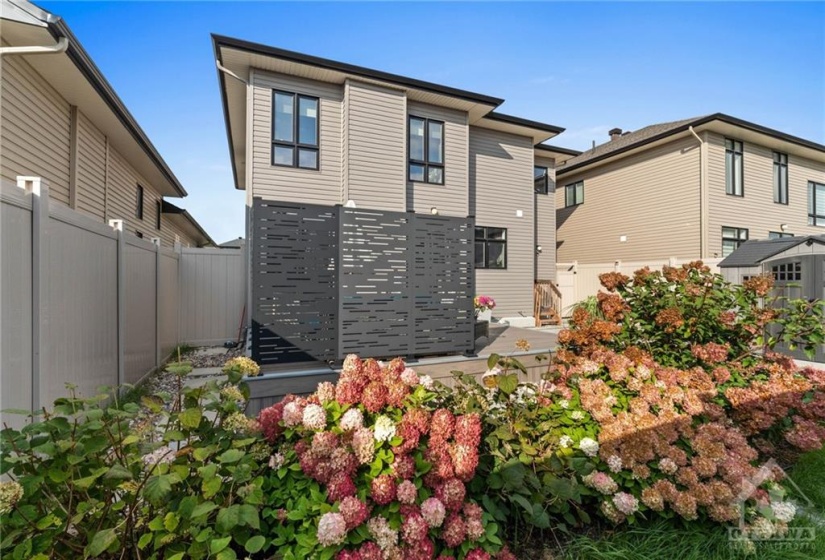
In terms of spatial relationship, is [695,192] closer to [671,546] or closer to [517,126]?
[517,126]

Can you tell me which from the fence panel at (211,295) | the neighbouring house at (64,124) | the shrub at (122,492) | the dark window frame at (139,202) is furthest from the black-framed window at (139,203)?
the shrub at (122,492)

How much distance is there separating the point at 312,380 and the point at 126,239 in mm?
3355

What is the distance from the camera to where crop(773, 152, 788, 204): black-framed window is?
43.8 feet

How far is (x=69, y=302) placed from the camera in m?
3.30

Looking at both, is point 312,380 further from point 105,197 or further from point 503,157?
point 503,157

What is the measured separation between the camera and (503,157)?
10922 mm

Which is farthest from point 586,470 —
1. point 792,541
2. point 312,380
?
point 312,380

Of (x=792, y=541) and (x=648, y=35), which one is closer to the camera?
(x=792, y=541)

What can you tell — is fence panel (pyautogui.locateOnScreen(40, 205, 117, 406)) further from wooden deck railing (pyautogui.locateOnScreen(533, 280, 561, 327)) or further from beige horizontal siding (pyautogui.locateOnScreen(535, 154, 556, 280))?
beige horizontal siding (pyautogui.locateOnScreen(535, 154, 556, 280))

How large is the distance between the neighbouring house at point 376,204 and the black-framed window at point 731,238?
17.5 ft

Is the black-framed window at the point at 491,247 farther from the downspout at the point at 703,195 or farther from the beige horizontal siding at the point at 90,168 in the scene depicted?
the beige horizontal siding at the point at 90,168

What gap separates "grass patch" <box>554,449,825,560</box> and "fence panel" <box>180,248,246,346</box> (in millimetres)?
8486

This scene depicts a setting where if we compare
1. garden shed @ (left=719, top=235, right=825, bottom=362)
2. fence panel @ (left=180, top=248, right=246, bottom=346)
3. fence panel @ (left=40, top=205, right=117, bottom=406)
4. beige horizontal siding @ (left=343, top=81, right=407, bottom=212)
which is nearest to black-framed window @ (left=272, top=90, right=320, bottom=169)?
beige horizontal siding @ (left=343, top=81, right=407, bottom=212)

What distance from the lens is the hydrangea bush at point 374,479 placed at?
1.40 metres
